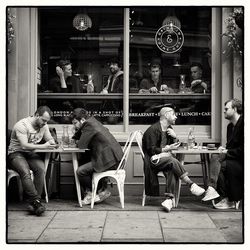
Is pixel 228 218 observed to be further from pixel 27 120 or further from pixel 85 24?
pixel 85 24

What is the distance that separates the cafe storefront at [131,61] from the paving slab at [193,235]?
2.17 m

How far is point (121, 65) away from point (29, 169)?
8.36ft

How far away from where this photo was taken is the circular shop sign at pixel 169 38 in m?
8.41

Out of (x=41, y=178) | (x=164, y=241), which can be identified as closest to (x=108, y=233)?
(x=164, y=241)

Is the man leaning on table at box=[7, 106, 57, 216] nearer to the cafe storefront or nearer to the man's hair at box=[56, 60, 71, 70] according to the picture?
the cafe storefront

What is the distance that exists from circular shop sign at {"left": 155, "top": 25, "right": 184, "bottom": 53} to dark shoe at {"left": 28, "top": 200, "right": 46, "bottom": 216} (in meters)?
3.39

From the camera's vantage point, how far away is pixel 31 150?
6980mm

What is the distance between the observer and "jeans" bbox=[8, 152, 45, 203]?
6706 millimetres

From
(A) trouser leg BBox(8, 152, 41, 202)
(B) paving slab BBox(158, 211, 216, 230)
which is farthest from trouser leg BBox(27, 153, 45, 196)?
(B) paving slab BBox(158, 211, 216, 230)

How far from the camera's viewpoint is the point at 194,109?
8430mm

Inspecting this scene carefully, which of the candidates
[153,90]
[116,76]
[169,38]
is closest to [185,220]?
[153,90]

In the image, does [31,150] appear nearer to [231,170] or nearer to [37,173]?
[37,173]
